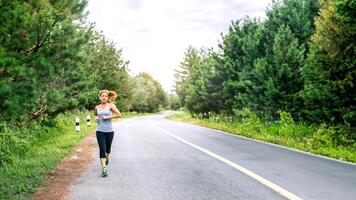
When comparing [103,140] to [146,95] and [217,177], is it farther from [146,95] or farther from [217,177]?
[146,95]

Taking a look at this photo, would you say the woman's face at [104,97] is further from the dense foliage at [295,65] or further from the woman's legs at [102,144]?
the dense foliage at [295,65]

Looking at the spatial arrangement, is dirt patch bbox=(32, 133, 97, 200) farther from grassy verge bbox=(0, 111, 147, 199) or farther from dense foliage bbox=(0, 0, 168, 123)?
dense foliage bbox=(0, 0, 168, 123)

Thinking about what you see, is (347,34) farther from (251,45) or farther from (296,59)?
(251,45)

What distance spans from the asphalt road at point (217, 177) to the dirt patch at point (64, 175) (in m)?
0.19

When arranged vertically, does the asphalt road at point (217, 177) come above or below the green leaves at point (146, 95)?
below

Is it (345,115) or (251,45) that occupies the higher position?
(251,45)

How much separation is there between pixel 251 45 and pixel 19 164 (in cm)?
1808

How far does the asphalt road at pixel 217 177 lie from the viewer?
662 cm

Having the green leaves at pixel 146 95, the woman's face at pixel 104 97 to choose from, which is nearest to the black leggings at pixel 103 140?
the woman's face at pixel 104 97

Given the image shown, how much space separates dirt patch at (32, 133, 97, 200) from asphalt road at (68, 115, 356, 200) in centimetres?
19

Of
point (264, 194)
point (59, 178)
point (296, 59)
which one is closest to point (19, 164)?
point (59, 178)

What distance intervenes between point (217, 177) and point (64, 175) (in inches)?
124

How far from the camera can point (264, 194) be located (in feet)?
21.4

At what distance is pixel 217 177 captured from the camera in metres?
8.15
